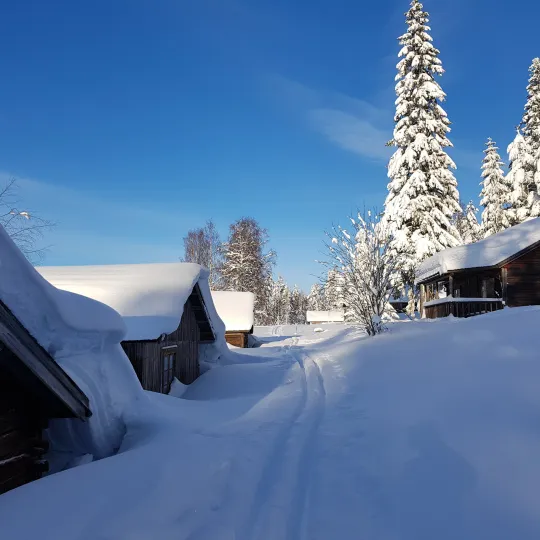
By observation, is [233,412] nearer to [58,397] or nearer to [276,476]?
[276,476]

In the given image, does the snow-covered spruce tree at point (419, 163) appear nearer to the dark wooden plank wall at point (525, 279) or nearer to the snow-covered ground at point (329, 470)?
the dark wooden plank wall at point (525, 279)

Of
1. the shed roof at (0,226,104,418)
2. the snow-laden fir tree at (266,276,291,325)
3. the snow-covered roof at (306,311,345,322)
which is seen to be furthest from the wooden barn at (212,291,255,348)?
the snow-laden fir tree at (266,276,291,325)

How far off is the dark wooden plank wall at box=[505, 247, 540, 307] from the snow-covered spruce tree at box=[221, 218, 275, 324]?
27.6 meters

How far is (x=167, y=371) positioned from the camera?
40.0ft

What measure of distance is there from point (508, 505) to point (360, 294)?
14.6 m

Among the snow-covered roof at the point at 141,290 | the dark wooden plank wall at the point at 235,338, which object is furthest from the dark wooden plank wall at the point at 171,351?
the dark wooden plank wall at the point at 235,338

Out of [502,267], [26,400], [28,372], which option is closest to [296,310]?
[502,267]

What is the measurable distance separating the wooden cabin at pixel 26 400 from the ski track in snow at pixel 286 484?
2461mm

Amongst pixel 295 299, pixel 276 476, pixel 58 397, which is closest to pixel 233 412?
pixel 276 476

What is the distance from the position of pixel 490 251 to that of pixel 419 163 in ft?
28.4

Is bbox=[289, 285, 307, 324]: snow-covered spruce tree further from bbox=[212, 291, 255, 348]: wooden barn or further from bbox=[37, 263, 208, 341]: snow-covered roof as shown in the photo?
bbox=[37, 263, 208, 341]: snow-covered roof

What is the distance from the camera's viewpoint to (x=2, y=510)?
3811mm

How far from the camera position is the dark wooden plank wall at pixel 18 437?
4500 millimetres

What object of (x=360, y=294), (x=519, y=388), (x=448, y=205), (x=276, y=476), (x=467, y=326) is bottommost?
(x=276, y=476)
